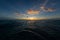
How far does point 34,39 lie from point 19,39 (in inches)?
183

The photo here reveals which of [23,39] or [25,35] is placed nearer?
[23,39]

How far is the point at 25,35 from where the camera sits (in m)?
26.5

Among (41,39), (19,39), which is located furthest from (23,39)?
(41,39)

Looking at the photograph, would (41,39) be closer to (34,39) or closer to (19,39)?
(34,39)

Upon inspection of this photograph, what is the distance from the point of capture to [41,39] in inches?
999

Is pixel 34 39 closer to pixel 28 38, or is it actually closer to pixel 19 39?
pixel 28 38

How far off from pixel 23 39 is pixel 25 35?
6.89 feet

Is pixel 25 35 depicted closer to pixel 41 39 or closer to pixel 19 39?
pixel 19 39

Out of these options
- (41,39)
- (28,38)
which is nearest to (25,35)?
(28,38)

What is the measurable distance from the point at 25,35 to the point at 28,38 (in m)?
1.97

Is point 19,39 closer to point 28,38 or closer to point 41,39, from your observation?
point 28,38

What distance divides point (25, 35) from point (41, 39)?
5320 millimetres

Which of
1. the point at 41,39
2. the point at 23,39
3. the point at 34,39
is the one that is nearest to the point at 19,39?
the point at 23,39

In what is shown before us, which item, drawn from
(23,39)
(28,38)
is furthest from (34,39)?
(23,39)
